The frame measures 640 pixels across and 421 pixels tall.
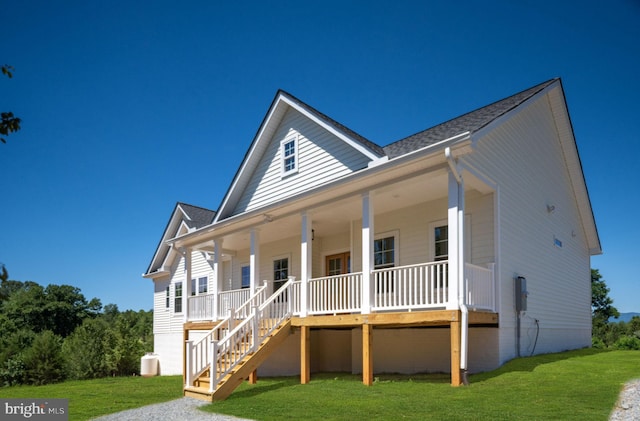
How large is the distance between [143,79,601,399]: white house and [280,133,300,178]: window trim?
6 cm

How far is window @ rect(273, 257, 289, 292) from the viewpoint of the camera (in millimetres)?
18562

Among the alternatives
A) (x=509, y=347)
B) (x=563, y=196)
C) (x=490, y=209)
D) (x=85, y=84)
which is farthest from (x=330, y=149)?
(x=85, y=84)

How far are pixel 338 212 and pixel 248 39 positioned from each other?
7217 millimetres

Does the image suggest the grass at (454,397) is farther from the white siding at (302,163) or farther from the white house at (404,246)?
the white siding at (302,163)

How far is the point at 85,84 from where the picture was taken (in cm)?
1959

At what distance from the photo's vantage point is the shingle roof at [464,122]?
→ 12.2 m

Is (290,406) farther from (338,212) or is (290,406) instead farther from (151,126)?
(151,126)

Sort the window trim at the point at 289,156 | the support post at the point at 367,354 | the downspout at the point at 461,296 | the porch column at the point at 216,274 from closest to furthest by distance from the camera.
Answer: the downspout at the point at 461,296 < the support post at the point at 367,354 < the window trim at the point at 289,156 < the porch column at the point at 216,274

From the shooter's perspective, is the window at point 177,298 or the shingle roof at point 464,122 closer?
the shingle roof at point 464,122

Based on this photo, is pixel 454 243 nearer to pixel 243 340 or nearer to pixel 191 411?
pixel 243 340

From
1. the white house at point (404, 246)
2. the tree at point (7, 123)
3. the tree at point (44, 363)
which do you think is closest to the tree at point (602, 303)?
the white house at point (404, 246)

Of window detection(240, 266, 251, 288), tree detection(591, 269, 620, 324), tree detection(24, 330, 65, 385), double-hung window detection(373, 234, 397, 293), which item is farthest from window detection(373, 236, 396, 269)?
tree detection(591, 269, 620, 324)

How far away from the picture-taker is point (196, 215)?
24.1 m

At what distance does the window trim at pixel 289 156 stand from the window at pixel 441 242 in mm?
4736
